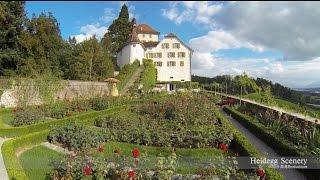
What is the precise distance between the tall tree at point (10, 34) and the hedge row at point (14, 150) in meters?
22.2

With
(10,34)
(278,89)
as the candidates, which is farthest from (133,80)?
(278,89)

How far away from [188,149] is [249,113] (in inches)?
508

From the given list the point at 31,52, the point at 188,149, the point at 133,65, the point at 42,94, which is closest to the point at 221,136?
the point at 188,149

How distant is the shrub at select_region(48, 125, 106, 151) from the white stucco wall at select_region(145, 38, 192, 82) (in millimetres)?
45550

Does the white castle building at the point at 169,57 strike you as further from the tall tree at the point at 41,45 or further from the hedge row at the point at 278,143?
the hedge row at the point at 278,143

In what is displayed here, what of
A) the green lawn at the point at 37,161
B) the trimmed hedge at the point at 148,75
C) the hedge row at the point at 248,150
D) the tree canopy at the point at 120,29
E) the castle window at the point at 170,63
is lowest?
the green lawn at the point at 37,161

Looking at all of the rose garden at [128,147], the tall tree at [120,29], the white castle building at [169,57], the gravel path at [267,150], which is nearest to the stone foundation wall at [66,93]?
the rose garden at [128,147]

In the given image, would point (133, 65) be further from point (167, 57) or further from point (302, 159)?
point (302, 159)

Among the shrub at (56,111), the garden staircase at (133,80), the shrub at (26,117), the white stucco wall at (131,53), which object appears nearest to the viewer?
the shrub at (26,117)

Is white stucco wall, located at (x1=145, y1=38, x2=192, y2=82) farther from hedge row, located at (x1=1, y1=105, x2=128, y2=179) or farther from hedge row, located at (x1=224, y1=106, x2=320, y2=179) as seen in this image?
hedge row, located at (x1=1, y1=105, x2=128, y2=179)

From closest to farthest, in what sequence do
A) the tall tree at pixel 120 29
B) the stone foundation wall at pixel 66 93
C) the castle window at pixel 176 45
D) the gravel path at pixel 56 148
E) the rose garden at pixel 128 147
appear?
the rose garden at pixel 128 147, the gravel path at pixel 56 148, the stone foundation wall at pixel 66 93, the castle window at pixel 176 45, the tall tree at pixel 120 29

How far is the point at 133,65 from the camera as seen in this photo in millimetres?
52344

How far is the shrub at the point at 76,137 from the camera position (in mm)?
12773

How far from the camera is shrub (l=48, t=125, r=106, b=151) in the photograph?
1277 cm
